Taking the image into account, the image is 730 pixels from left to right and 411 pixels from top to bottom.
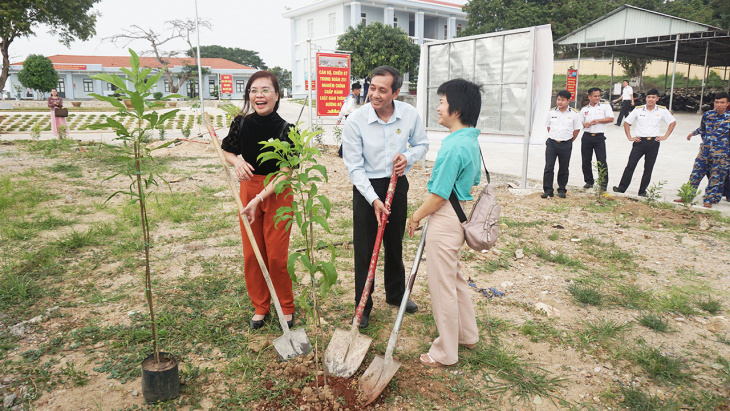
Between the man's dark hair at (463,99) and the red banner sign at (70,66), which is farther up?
the red banner sign at (70,66)

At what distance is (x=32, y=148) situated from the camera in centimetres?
1112

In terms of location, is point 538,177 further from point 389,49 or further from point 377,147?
point 389,49

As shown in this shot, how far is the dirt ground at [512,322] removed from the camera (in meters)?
2.44

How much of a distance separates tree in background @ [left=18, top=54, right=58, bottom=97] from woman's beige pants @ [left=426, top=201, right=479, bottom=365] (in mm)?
39522

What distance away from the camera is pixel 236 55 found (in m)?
63.0

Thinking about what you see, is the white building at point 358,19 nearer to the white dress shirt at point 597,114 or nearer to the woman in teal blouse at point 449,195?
the white dress shirt at point 597,114

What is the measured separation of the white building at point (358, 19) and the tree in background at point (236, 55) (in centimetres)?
2213

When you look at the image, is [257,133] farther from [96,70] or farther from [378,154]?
[96,70]

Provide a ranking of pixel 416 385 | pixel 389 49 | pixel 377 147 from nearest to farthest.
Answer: pixel 416 385 → pixel 377 147 → pixel 389 49

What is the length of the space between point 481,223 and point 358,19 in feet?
118

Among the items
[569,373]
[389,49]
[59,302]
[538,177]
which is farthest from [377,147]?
[389,49]

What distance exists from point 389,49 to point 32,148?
20843mm

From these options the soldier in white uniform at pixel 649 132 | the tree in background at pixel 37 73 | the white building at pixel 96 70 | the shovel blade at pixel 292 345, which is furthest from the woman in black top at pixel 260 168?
the white building at pixel 96 70

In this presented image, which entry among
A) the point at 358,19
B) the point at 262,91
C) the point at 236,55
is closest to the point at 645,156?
the point at 262,91
